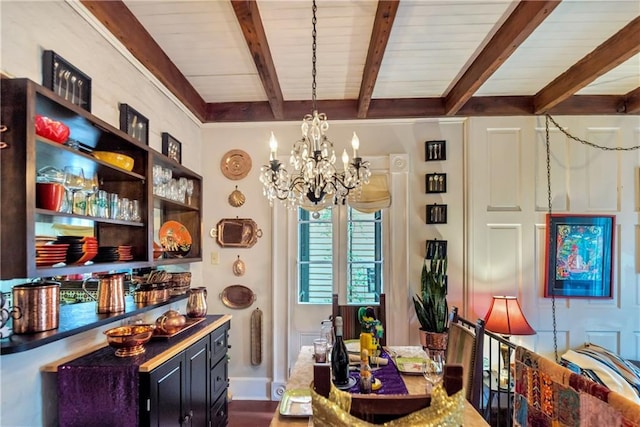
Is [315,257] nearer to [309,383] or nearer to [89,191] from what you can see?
[309,383]

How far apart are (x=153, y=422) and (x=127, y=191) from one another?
1241 mm

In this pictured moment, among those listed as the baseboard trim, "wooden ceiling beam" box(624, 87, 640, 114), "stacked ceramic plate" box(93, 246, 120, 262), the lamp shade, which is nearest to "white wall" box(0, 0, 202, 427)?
"stacked ceramic plate" box(93, 246, 120, 262)

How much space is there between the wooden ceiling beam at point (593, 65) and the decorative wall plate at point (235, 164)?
8.84ft

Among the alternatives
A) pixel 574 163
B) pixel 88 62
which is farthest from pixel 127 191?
pixel 574 163

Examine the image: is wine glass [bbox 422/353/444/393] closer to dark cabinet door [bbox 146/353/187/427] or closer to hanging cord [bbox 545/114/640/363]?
dark cabinet door [bbox 146/353/187/427]

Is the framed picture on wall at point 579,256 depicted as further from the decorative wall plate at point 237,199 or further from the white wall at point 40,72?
the white wall at point 40,72

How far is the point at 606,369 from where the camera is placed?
2.55 m

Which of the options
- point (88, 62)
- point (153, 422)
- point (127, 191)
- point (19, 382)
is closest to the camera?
point (19, 382)

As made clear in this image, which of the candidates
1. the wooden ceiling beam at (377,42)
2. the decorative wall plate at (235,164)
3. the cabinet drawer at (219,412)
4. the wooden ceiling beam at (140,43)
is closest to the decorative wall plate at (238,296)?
the cabinet drawer at (219,412)

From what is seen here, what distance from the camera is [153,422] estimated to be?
1.59 meters

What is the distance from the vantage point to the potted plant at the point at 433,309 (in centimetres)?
290

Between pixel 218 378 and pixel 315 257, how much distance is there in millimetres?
1354

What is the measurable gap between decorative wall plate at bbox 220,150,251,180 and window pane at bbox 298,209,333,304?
0.67 meters

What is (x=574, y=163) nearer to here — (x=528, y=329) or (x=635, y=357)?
(x=528, y=329)
